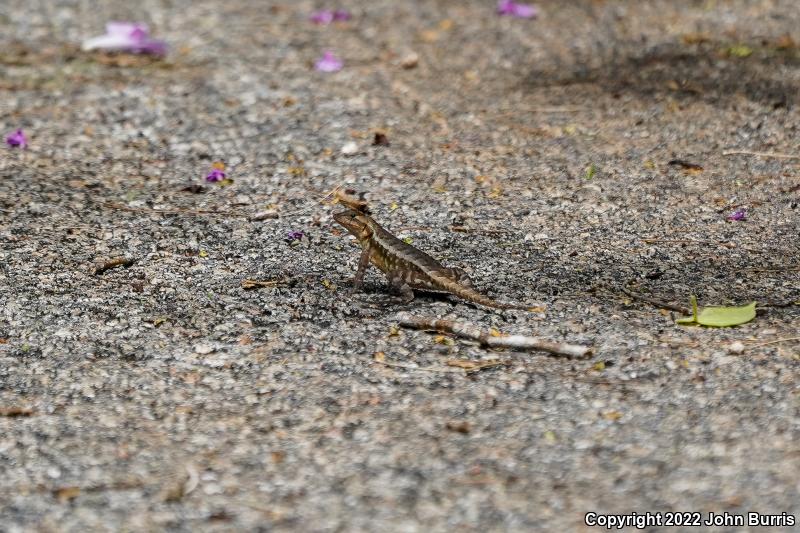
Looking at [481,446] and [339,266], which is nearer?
[481,446]

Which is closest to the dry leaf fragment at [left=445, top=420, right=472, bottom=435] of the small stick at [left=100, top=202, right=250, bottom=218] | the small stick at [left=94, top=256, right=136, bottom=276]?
the small stick at [left=94, top=256, right=136, bottom=276]

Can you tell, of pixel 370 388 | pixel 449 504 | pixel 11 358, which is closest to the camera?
pixel 449 504

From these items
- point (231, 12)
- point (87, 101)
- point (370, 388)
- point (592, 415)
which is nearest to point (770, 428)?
point (592, 415)

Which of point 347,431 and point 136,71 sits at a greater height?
point 136,71

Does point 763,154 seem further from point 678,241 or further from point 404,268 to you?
point 404,268

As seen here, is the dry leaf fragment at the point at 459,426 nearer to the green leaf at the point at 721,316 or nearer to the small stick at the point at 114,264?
the green leaf at the point at 721,316

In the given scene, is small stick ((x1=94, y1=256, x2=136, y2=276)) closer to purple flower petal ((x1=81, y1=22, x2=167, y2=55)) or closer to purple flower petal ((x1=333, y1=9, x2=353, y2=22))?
purple flower petal ((x1=81, y1=22, x2=167, y2=55))

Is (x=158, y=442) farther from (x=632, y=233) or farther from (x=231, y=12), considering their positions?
(x=231, y=12)
